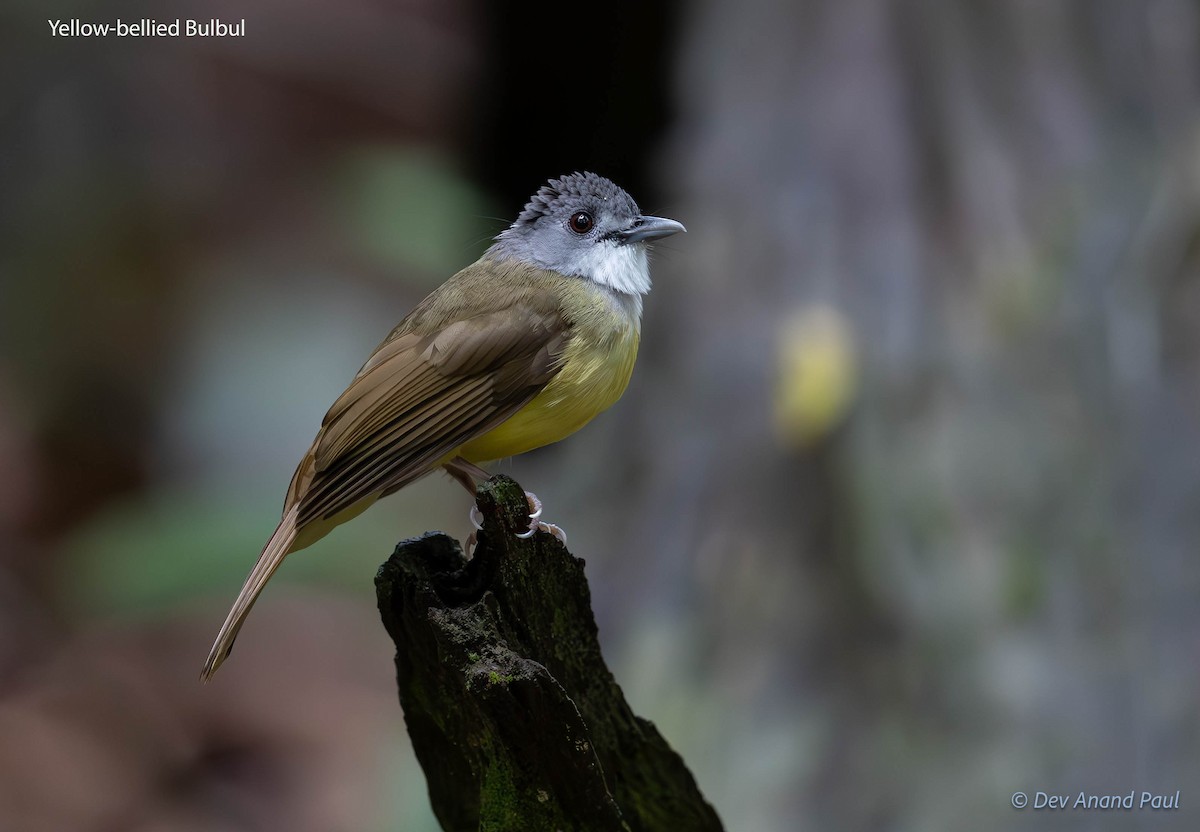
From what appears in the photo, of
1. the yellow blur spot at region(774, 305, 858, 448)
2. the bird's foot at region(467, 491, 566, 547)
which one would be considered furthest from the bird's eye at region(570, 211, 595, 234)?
the yellow blur spot at region(774, 305, 858, 448)

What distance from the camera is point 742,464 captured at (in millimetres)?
4613

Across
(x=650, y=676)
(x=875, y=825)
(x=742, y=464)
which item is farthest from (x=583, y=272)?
(x=875, y=825)

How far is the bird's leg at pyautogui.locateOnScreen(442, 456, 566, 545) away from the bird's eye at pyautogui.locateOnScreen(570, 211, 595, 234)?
0.70 meters

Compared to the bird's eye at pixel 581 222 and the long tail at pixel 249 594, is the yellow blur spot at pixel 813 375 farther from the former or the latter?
the long tail at pixel 249 594

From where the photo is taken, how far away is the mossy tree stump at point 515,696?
7.13 ft

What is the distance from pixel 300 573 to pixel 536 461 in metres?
1.27

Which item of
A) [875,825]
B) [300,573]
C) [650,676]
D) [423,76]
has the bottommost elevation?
[875,825]

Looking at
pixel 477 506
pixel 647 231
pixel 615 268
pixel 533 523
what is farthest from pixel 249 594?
pixel 647 231

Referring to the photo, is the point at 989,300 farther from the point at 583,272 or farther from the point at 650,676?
the point at 583,272

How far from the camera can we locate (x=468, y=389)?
261 centimetres

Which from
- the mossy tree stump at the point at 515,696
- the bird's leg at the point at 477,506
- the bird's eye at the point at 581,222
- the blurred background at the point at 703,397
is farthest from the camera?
the blurred background at the point at 703,397

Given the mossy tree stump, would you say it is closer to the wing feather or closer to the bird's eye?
the wing feather

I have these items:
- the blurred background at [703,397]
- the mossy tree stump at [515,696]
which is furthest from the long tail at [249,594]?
the blurred background at [703,397]

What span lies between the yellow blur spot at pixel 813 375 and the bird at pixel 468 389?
5.48ft
